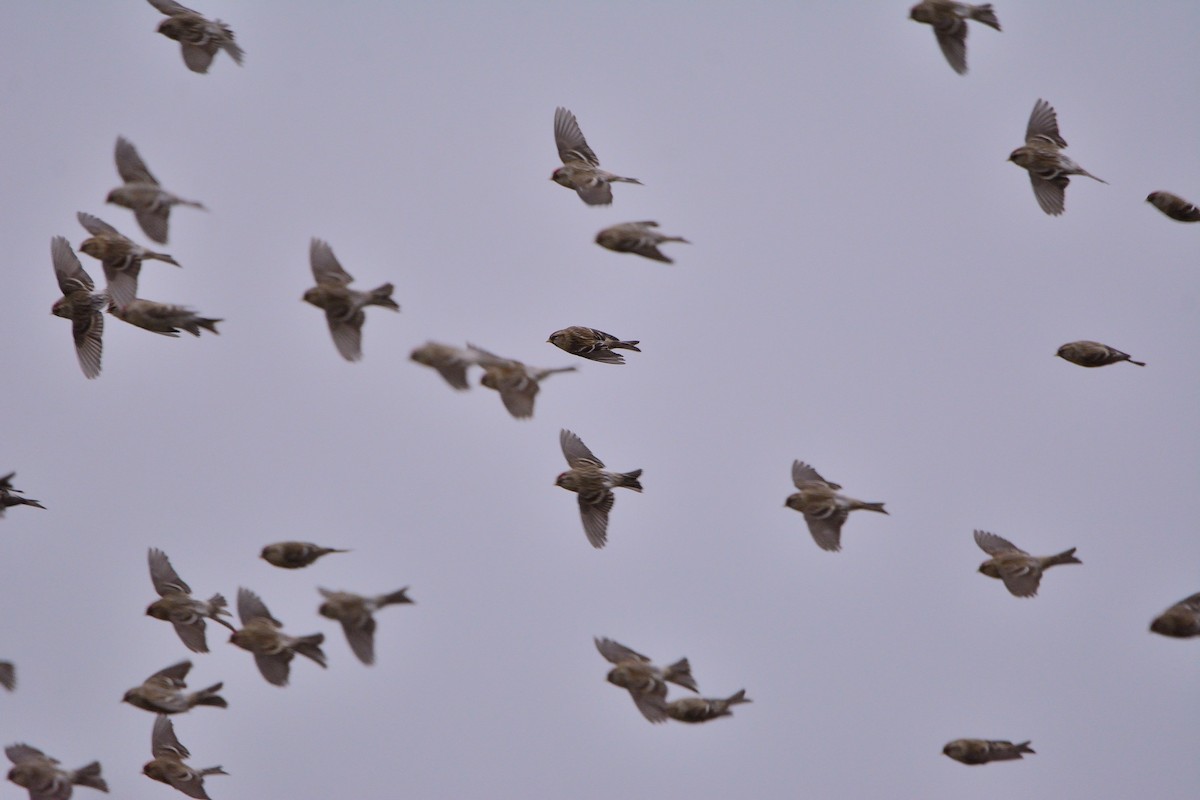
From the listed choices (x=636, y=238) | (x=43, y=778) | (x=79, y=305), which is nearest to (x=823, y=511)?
(x=636, y=238)

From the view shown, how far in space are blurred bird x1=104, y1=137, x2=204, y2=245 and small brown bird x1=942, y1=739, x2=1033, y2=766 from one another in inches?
331

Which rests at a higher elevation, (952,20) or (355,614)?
(952,20)

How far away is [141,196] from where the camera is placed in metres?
14.4

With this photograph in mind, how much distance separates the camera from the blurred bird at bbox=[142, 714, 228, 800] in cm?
1527

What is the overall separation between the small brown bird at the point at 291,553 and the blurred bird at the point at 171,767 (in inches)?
82.6

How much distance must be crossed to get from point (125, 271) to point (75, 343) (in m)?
1.22

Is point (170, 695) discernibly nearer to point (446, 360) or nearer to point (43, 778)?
point (43, 778)

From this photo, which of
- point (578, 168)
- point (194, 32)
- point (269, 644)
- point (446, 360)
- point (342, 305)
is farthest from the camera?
point (578, 168)

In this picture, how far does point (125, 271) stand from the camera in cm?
1477

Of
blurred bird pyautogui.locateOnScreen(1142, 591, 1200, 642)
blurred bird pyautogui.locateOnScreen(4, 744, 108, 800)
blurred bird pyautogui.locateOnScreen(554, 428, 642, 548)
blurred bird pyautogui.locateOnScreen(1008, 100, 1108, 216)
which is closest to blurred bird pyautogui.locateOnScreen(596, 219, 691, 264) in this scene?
blurred bird pyautogui.locateOnScreen(554, 428, 642, 548)

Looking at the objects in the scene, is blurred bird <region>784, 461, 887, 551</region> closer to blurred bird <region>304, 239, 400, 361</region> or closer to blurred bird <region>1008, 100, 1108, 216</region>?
blurred bird <region>1008, 100, 1108, 216</region>

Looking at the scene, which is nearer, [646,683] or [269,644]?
[269,644]

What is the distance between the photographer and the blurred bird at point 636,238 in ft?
48.1

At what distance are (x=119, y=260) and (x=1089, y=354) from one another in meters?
8.83
